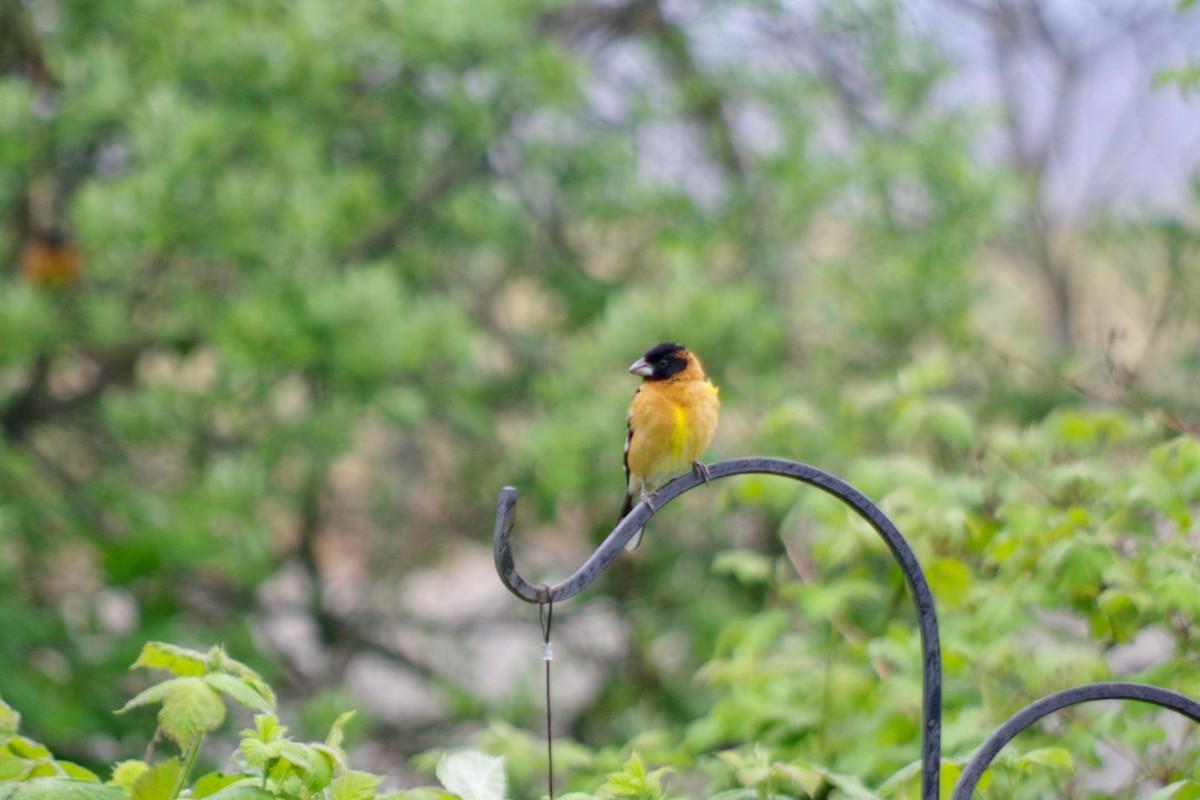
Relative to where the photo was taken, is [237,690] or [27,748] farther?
[27,748]

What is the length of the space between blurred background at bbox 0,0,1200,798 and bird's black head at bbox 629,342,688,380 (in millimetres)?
482

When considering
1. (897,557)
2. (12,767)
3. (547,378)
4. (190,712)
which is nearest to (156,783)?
(190,712)

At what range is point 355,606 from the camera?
19.2 ft

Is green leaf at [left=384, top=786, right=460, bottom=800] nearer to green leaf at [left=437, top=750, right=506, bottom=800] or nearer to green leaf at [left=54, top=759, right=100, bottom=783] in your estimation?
green leaf at [left=437, top=750, right=506, bottom=800]

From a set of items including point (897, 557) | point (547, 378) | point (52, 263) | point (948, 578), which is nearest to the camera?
point (897, 557)

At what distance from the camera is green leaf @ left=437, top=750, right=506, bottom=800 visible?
61.2 inches

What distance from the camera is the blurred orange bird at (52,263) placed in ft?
13.7

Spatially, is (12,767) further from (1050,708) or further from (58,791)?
(1050,708)

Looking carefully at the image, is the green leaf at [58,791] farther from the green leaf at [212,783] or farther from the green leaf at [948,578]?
the green leaf at [948,578]

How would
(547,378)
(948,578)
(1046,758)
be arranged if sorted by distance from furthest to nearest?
(547,378), (948,578), (1046,758)

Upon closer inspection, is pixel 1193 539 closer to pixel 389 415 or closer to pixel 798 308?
pixel 389 415

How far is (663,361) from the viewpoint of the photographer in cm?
254

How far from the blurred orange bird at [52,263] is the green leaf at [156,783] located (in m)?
3.20

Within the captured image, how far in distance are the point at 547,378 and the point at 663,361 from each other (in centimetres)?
233
